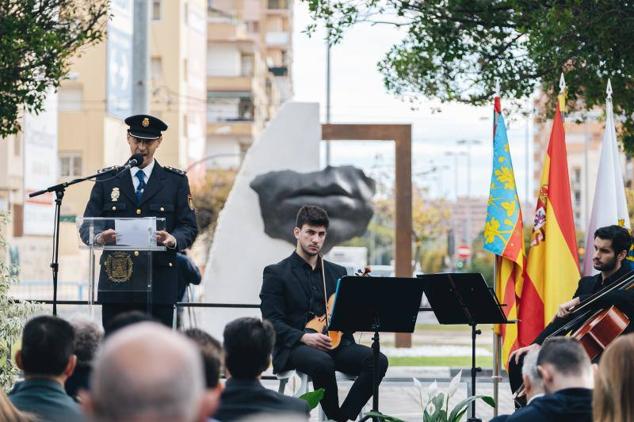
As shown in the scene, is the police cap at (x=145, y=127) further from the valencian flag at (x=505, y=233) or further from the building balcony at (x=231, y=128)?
the building balcony at (x=231, y=128)

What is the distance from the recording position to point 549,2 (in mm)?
11562

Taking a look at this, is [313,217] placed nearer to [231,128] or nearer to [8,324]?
[8,324]

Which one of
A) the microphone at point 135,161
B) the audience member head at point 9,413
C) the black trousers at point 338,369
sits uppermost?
the microphone at point 135,161

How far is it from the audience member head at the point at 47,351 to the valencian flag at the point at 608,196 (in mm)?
6537

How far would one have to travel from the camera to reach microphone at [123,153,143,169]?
8.38 meters

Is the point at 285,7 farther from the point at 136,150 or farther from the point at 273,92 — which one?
the point at 136,150

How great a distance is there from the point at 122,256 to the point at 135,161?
63 cm

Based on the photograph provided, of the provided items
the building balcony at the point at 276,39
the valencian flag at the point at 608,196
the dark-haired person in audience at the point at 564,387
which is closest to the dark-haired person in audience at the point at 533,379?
the dark-haired person in audience at the point at 564,387

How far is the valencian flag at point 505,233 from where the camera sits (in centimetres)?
1066

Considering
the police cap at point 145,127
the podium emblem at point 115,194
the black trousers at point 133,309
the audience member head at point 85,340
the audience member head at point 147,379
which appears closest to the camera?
the audience member head at point 147,379

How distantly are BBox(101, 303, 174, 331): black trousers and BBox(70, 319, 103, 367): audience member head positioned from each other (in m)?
2.85

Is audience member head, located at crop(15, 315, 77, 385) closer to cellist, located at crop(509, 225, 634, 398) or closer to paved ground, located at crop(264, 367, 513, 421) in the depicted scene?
cellist, located at crop(509, 225, 634, 398)

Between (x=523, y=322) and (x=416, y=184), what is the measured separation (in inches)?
2570

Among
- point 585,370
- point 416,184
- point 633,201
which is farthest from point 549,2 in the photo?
point 416,184
